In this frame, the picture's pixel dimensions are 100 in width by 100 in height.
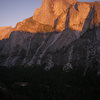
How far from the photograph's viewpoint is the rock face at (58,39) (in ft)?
326

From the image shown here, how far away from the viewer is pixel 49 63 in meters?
107

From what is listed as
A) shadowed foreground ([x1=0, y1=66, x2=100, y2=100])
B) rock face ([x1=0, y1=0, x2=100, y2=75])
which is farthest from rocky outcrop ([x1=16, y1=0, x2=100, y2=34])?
shadowed foreground ([x1=0, y1=66, x2=100, y2=100])

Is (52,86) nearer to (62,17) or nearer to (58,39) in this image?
(58,39)

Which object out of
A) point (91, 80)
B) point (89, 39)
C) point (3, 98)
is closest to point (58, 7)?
point (89, 39)

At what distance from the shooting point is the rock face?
9927 centimetres

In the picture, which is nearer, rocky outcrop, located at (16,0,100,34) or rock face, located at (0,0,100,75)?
rock face, located at (0,0,100,75)

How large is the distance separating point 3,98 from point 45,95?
17116 millimetres

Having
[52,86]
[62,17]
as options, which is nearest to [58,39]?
[62,17]

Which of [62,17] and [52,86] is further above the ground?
[62,17]

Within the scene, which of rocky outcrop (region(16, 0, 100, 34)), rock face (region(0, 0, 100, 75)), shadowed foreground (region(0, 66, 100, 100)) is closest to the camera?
shadowed foreground (region(0, 66, 100, 100))

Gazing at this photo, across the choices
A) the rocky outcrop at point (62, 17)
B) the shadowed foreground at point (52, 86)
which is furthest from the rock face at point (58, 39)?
the shadowed foreground at point (52, 86)

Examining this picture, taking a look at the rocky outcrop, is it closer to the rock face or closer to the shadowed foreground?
the rock face

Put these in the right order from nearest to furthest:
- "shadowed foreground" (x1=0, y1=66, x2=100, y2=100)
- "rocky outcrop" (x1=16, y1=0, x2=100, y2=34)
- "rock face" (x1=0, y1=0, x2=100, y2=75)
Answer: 1. "shadowed foreground" (x1=0, y1=66, x2=100, y2=100)
2. "rock face" (x1=0, y1=0, x2=100, y2=75)
3. "rocky outcrop" (x1=16, y1=0, x2=100, y2=34)

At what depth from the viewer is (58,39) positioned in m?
120
